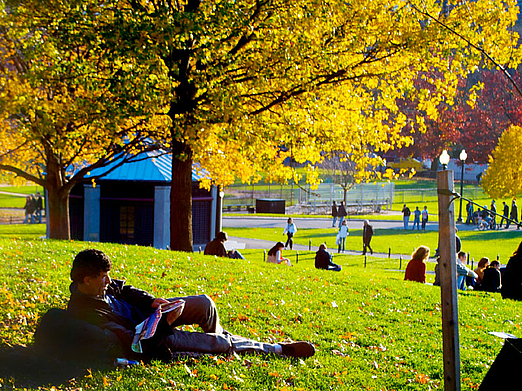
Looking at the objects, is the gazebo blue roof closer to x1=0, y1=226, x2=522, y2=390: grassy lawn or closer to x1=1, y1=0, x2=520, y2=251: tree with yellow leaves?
x1=1, y1=0, x2=520, y2=251: tree with yellow leaves

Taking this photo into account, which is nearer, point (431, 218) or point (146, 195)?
point (146, 195)

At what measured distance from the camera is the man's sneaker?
574 cm

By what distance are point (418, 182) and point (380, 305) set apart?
76534 mm

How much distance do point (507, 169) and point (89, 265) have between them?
4526 cm

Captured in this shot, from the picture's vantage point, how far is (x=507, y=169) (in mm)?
44812

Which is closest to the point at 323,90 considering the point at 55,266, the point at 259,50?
the point at 259,50

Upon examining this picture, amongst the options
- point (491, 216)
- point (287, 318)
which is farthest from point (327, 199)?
point (287, 318)

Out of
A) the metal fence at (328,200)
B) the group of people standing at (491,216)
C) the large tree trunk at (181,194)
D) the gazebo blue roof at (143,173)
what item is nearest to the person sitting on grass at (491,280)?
the large tree trunk at (181,194)

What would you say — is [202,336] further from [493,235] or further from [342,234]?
[493,235]

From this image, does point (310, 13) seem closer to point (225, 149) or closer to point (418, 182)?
point (225, 149)

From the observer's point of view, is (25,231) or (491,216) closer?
(25,231)

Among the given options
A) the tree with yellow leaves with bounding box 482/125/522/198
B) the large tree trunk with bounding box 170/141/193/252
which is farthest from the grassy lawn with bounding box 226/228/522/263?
the large tree trunk with bounding box 170/141/193/252

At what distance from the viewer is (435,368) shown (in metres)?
6.16

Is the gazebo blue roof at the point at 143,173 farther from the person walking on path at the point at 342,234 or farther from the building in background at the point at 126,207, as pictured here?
the person walking on path at the point at 342,234
